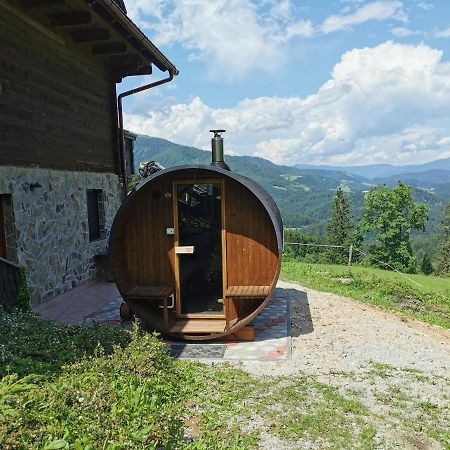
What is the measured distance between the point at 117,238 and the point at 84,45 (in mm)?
6328

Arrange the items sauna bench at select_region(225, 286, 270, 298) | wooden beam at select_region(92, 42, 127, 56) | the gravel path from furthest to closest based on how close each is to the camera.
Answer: wooden beam at select_region(92, 42, 127, 56)
sauna bench at select_region(225, 286, 270, 298)
the gravel path

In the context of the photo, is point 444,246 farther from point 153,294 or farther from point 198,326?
point 153,294

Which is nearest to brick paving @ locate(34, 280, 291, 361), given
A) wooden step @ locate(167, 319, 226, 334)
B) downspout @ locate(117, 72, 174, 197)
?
wooden step @ locate(167, 319, 226, 334)

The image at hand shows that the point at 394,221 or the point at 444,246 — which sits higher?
the point at 394,221

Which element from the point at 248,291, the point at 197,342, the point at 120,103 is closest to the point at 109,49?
the point at 120,103

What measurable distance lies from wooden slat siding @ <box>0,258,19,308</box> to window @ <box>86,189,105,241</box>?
14.3 feet

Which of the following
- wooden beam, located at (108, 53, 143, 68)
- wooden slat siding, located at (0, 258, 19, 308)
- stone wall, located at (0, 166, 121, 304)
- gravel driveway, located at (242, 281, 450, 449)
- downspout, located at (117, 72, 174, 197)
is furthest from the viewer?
downspout, located at (117, 72, 174, 197)

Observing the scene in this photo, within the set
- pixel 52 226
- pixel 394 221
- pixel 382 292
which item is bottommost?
pixel 394 221

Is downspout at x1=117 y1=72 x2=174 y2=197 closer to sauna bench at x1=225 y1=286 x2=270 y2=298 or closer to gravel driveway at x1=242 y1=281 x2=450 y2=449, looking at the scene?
gravel driveway at x1=242 y1=281 x2=450 y2=449

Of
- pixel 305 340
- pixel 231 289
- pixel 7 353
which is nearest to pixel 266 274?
pixel 231 289

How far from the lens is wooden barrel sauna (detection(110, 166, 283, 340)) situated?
7348mm

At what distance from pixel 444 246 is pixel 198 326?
59251 millimetres

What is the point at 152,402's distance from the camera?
4.11 meters

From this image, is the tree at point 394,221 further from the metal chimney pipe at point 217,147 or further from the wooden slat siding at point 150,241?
the wooden slat siding at point 150,241
